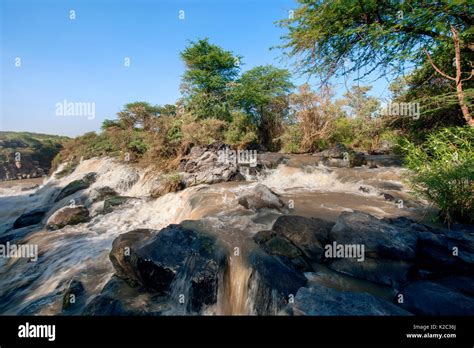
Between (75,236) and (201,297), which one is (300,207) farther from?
(75,236)

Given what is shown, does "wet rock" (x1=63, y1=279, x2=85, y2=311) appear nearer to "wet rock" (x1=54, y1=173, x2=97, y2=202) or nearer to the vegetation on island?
the vegetation on island

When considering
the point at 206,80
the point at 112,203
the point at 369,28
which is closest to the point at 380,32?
the point at 369,28

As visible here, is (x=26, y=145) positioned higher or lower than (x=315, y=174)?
higher

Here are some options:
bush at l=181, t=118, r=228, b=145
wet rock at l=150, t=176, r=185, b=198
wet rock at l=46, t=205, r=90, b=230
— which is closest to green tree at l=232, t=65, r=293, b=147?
bush at l=181, t=118, r=228, b=145

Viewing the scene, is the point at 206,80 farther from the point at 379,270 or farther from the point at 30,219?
the point at 379,270

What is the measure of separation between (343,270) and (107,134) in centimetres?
2152

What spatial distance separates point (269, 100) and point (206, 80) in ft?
17.8

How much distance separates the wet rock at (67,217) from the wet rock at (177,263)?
5.13 m

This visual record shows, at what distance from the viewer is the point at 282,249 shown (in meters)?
3.94

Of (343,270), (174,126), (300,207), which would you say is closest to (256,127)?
(174,126)

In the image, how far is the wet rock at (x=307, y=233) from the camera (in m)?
4.00

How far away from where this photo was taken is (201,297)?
3.29 metres

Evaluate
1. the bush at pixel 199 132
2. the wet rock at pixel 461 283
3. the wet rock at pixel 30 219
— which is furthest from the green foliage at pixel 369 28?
the wet rock at pixel 30 219

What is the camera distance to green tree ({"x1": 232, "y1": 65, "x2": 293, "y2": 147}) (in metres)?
18.0
